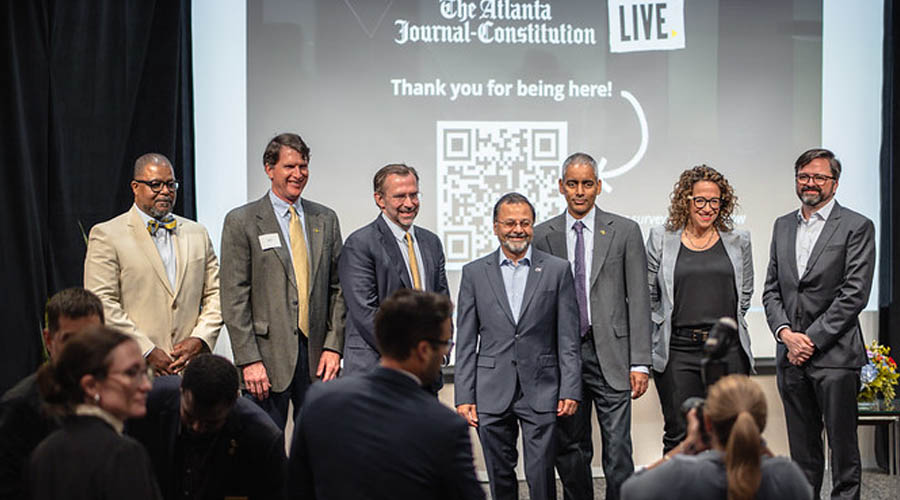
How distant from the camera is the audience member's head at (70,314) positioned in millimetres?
3018

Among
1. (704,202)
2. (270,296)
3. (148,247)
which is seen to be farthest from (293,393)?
(704,202)

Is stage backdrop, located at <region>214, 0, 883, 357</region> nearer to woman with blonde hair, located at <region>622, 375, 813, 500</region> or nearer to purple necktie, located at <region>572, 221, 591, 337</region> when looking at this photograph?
purple necktie, located at <region>572, 221, 591, 337</region>

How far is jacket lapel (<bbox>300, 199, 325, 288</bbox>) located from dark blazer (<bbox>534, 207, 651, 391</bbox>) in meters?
1.10

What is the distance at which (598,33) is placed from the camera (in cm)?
551

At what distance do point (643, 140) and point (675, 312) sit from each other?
143 cm

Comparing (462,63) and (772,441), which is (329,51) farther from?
(772,441)

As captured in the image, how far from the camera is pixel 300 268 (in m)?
4.31

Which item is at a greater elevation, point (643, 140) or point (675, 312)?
point (643, 140)

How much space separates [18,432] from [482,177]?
322cm

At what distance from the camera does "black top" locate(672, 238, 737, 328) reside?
4383 mm

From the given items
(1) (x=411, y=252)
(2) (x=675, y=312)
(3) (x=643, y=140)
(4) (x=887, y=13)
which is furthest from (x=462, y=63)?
(4) (x=887, y=13)

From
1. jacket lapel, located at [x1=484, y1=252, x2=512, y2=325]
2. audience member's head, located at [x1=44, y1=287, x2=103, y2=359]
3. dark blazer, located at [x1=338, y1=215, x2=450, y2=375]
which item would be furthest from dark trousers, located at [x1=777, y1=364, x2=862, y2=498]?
audience member's head, located at [x1=44, y1=287, x2=103, y2=359]

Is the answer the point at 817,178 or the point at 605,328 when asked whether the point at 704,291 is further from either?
the point at 817,178

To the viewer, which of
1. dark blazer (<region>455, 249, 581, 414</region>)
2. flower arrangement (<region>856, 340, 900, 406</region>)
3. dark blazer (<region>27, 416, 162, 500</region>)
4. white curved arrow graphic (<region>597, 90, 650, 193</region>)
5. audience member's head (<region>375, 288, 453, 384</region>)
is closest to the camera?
dark blazer (<region>27, 416, 162, 500</region>)
